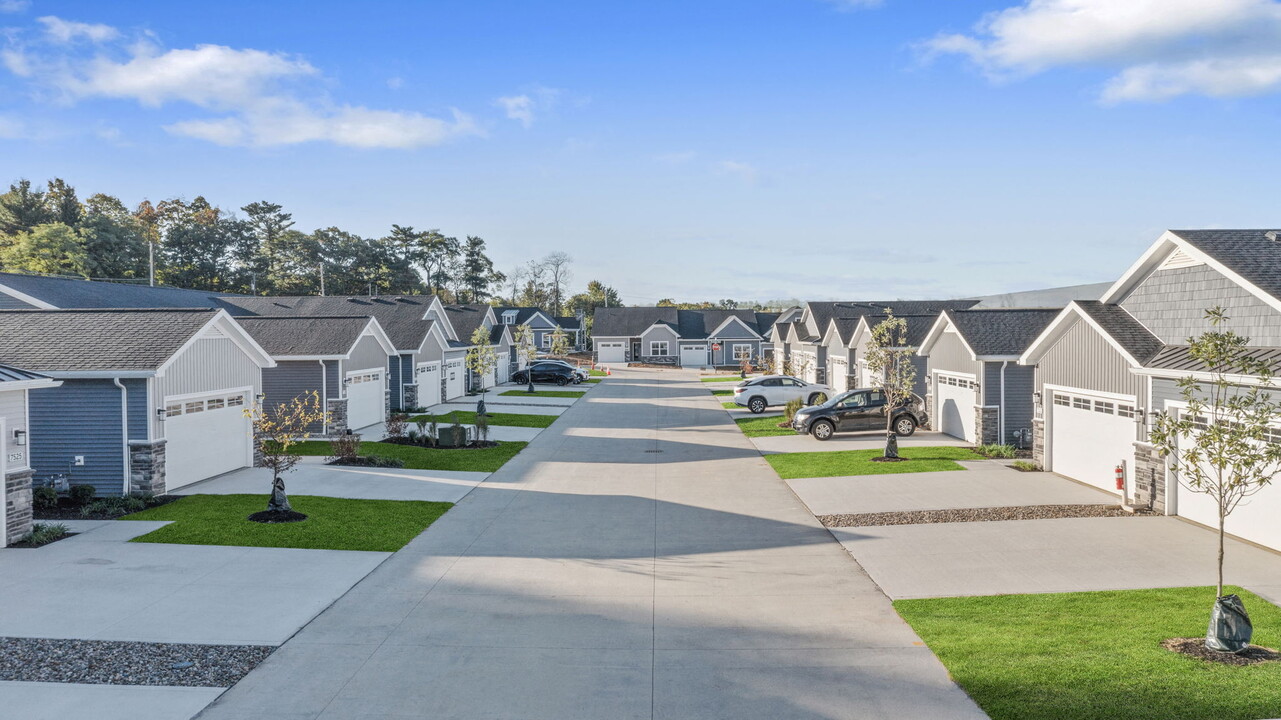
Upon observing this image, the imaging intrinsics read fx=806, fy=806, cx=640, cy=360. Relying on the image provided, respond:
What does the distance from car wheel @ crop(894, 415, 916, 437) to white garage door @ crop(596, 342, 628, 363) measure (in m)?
50.1

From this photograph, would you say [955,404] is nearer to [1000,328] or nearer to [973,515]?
[1000,328]

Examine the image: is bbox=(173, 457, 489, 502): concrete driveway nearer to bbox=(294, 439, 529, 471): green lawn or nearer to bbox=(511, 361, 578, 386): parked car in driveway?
bbox=(294, 439, 529, 471): green lawn

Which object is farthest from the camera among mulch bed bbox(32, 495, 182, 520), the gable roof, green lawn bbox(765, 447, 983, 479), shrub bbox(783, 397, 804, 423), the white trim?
shrub bbox(783, 397, 804, 423)

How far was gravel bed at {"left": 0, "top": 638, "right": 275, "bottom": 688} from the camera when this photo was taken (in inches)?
315

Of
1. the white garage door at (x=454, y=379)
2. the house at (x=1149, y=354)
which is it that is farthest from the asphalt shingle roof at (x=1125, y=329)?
the white garage door at (x=454, y=379)

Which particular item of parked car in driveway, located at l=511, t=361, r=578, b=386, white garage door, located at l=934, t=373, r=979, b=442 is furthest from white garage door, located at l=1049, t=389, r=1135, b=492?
parked car in driveway, located at l=511, t=361, r=578, b=386

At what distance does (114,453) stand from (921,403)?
Result: 23794mm

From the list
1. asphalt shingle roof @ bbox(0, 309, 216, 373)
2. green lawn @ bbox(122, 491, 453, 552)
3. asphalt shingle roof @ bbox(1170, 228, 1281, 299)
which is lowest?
green lawn @ bbox(122, 491, 453, 552)

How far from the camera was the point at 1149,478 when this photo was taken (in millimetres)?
15055

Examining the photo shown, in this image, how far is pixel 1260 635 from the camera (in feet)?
28.1

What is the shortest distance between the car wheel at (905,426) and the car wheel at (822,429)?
2104 millimetres

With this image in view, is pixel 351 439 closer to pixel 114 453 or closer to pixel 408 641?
pixel 114 453

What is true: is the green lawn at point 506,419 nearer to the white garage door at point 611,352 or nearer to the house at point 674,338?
the white garage door at point 611,352

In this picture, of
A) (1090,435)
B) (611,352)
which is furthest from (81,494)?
(611,352)
